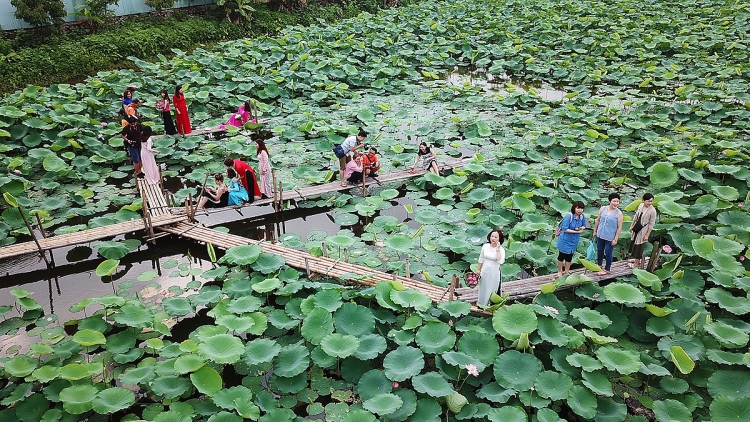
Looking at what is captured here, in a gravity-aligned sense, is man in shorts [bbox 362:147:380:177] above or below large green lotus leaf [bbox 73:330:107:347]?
above

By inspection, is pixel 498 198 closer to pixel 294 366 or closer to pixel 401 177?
pixel 401 177

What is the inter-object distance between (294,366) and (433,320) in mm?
1359

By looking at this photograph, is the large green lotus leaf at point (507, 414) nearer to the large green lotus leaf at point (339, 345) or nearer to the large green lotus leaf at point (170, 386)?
the large green lotus leaf at point (339, 345)

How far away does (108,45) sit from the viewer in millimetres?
13859

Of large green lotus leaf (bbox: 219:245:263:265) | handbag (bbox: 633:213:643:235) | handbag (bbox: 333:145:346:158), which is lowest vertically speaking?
large green lotus leaf (bbox: 219:245:263:265)

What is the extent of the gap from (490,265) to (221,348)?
2.61 m

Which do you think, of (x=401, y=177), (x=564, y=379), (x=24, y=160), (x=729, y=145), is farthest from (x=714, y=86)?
(x=24, y=160)

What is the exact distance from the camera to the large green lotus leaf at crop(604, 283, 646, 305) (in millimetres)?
4988

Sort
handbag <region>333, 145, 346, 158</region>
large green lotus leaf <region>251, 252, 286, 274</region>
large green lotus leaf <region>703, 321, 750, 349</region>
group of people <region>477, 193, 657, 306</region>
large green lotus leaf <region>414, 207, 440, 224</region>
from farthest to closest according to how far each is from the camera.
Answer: handbag <region>333, 145, 346, 158</region>
large green lotus leaf <region>414, 207, 440, 224</region>
large green lotus leaf <region>251, 252, 286, 274</region>
group of people <region>477, 193, 657, 306</region>
large green lotus leaf <region>703, 321, 750, 349</region>

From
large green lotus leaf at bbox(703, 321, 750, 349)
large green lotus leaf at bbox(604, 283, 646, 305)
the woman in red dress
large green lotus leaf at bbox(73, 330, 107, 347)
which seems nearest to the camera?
large green lotus leaf at bbox(703, 321, 750, 349)

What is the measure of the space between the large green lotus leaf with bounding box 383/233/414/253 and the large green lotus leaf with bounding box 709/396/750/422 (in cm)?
337

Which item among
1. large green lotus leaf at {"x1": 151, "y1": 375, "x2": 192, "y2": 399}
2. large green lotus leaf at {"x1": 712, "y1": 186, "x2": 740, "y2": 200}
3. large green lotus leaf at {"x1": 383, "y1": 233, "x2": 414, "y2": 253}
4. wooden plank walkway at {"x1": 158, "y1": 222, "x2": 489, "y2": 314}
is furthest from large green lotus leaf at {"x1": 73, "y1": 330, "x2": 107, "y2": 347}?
large green lotus leaf at {"x1": 712, "y1": 186, "x2": 740, "y2": 200}

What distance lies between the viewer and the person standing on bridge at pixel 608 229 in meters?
5.21

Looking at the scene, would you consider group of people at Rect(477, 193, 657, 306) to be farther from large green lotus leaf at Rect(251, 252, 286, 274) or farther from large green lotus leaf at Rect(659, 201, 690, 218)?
large green lotus leaf at Rect(251, 252, 286, 274)
